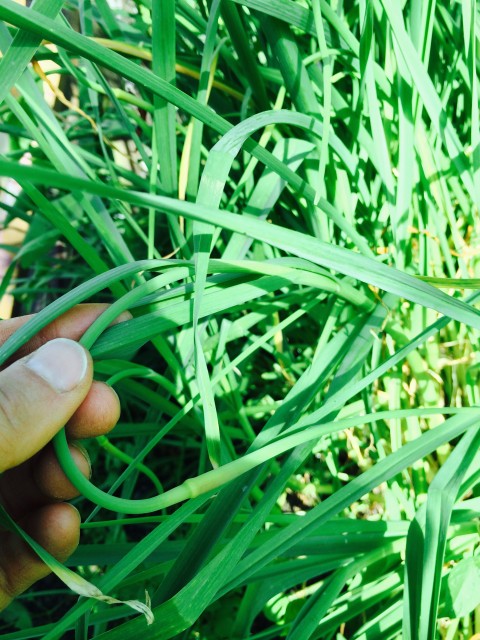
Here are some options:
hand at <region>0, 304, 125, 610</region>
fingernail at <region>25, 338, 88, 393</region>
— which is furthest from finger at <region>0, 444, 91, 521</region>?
fingernail at <region>25, 338, 88, 393</region>

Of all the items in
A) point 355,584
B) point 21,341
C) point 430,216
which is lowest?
point 355,584

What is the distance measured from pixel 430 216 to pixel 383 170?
10 cm

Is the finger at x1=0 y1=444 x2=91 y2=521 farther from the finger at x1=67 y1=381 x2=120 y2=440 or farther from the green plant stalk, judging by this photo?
the green plant stalk

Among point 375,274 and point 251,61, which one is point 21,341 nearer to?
point 375,274

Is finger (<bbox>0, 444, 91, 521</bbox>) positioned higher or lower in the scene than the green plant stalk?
lower

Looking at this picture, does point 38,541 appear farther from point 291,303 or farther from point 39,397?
point 291,303

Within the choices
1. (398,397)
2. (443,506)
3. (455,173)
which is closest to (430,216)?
(455,173)

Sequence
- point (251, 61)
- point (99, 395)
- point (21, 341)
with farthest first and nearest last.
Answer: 1. point (251, 61)
2. point (99, 395)
3. point (21, 341)

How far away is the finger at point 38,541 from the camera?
0.61 meters

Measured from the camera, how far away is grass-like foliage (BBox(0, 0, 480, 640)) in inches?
19.8

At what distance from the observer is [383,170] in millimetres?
697

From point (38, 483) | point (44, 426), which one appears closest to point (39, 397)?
point (44, 426)

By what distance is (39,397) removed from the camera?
553mm

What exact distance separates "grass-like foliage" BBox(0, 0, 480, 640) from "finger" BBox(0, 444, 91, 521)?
0.15ft
